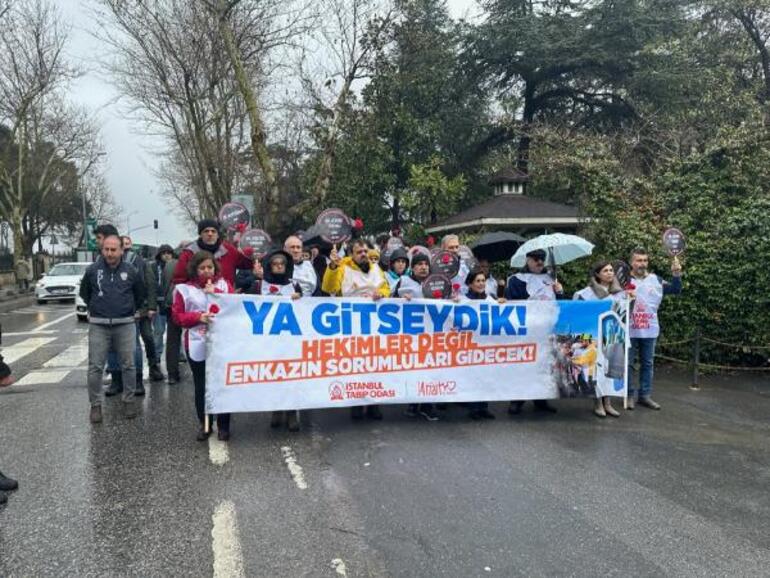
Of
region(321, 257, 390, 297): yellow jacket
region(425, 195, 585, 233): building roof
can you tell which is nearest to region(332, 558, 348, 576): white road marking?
region(321, 257, 390, 297): yellow jacket

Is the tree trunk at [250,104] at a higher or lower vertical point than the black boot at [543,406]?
higher

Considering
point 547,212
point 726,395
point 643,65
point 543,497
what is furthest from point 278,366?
point 643,65

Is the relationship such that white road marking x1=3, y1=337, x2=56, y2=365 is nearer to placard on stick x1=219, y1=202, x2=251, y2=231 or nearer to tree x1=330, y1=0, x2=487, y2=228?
placard on stick x1=219, y1=202, x2=251, y2=231

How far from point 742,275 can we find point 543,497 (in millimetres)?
6550

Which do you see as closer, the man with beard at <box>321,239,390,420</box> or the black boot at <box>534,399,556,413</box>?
the man with beard at <box>321,239,390,420</box>

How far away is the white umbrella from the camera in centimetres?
680

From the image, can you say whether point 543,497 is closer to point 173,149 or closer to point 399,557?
point 399,557

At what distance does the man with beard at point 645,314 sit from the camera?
696 cm

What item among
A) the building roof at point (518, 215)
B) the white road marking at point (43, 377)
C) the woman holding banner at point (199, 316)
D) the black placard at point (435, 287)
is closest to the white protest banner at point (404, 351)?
the woman holding banner at point (199, 316)

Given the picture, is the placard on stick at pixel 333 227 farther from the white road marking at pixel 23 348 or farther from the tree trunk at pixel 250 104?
the tree trunk at pixel 250 104

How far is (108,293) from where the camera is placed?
6148 mm

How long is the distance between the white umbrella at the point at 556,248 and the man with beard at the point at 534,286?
9cm

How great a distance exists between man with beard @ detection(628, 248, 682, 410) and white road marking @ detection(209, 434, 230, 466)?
4.57m

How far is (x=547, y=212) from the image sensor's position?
19.5 meters
